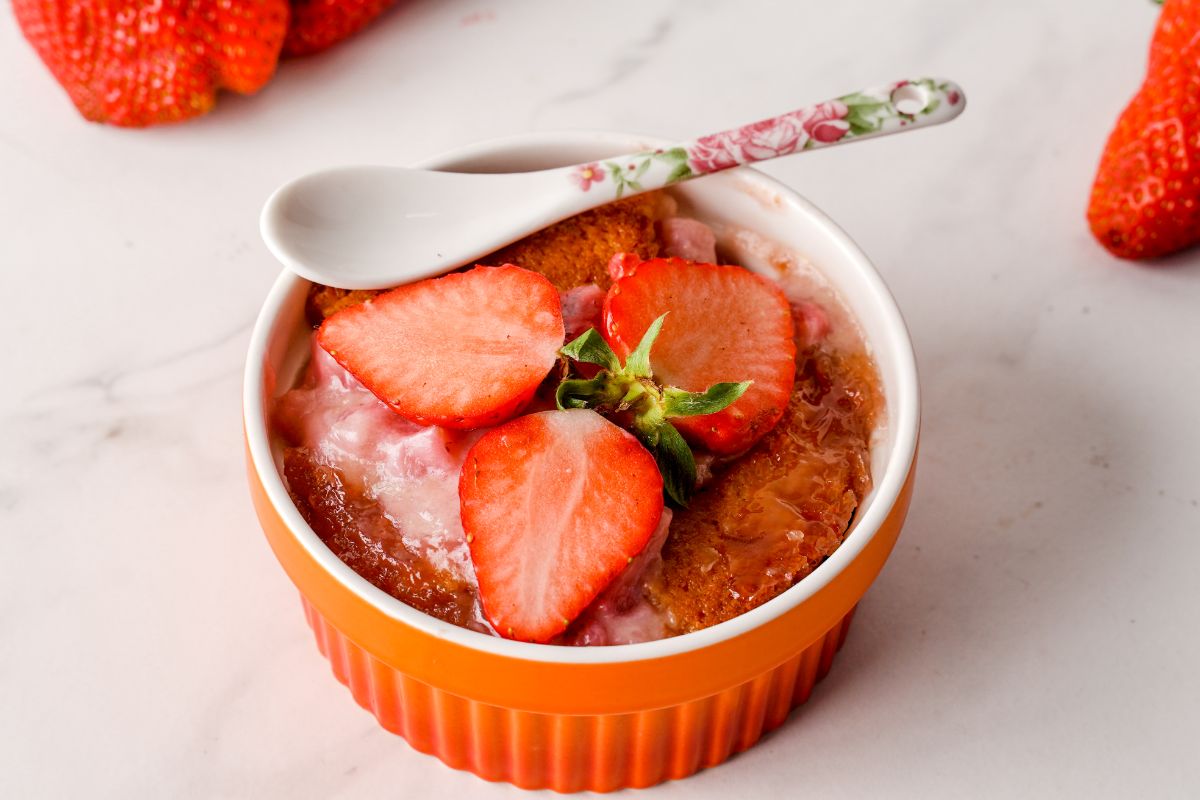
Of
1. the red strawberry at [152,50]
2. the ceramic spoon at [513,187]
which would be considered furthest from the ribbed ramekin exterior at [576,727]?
the red strawberry at [152,50]

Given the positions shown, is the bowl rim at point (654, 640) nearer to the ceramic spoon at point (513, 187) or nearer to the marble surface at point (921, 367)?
the ceramic spoon at point (513, 187)

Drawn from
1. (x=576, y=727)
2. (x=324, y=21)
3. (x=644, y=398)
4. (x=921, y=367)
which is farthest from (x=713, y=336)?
(x=324, y=21)

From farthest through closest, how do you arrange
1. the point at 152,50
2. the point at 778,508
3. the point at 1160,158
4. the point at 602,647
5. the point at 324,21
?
the point at 324,21, the point at 152,50, the point at 1160,158, the point at 778,508, the point at 602,647

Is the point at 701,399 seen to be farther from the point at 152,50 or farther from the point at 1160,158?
the point at 152,50

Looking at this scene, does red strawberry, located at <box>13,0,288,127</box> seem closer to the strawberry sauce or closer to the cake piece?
the strawberry sauce

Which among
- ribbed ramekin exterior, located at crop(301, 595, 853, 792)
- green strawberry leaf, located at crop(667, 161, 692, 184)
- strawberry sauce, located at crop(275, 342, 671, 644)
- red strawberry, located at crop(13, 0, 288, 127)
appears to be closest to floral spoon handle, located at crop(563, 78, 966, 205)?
green strawberry leaf, located at crop(667, 161, 692, 184)

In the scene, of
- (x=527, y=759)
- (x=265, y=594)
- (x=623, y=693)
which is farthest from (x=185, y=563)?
(x=623, y=693)
